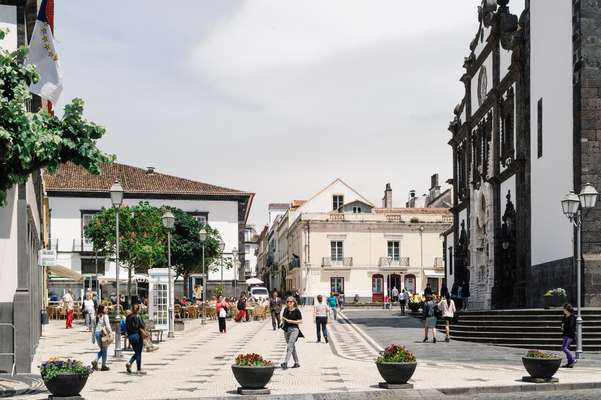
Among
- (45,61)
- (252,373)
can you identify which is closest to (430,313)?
(252,373)

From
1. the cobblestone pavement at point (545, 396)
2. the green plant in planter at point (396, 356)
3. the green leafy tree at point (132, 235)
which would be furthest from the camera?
the green leafy tree at point (132, 235)

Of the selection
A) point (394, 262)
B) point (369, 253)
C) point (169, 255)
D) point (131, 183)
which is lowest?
point (394, 262)

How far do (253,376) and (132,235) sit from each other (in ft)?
117

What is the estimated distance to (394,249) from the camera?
8269cm

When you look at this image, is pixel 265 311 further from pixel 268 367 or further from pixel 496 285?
pixel 268 367

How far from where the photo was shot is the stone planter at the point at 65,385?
47.9 feet

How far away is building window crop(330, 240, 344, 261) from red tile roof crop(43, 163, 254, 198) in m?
12.8

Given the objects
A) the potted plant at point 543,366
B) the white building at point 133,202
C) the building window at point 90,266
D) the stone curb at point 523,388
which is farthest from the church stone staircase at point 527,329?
the building window at point 90,266

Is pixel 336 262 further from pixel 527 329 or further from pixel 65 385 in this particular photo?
pixel 65 385

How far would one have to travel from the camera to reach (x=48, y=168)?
14.6 metres

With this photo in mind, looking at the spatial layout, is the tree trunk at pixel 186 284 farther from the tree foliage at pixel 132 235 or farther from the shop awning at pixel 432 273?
the shop awning at pixel 432 273

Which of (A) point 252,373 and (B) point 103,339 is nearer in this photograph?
(A) point 252,373

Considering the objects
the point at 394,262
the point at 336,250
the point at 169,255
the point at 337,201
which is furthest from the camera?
the point at 337,201

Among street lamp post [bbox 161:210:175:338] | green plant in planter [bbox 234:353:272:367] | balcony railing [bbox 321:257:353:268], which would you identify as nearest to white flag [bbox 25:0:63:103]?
green plant in planter [bbox 234:353:272:367]
